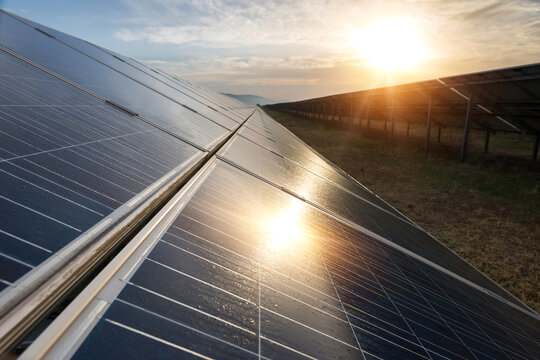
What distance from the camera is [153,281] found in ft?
5.17

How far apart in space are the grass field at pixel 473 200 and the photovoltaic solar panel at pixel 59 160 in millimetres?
7872

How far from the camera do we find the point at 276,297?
2.02 m

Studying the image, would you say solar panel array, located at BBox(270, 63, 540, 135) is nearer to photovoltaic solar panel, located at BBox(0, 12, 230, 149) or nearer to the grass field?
the grass field

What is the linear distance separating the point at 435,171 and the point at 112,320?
20.3 meters

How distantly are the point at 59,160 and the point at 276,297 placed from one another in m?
1.58

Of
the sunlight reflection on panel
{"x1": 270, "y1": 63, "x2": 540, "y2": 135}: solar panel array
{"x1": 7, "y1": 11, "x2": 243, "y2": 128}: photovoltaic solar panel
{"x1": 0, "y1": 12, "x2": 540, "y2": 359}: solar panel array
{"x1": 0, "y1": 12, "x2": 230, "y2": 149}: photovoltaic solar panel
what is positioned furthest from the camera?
{"x1": 270, "y1": 63, "x2": 540, "y2": 135}: solar panel array

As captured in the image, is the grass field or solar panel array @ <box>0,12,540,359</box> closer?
solar panel array @ <box>0,12,540,359</box>

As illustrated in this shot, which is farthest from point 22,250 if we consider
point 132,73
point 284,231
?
point 132,73

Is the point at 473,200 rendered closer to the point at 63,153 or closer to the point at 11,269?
the point at 63,153

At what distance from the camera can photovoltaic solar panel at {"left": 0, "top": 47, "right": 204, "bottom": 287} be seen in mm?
1492

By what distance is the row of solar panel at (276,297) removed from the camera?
1.39 m

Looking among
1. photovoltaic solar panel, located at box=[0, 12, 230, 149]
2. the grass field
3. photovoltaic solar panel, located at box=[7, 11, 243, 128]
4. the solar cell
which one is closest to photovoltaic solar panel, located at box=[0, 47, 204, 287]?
the solar cell

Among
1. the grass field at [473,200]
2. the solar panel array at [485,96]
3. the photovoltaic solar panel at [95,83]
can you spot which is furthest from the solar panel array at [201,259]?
the solar panel array at [485,96]

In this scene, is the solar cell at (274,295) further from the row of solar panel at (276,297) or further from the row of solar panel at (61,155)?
the row of solar panel at (61,155)
